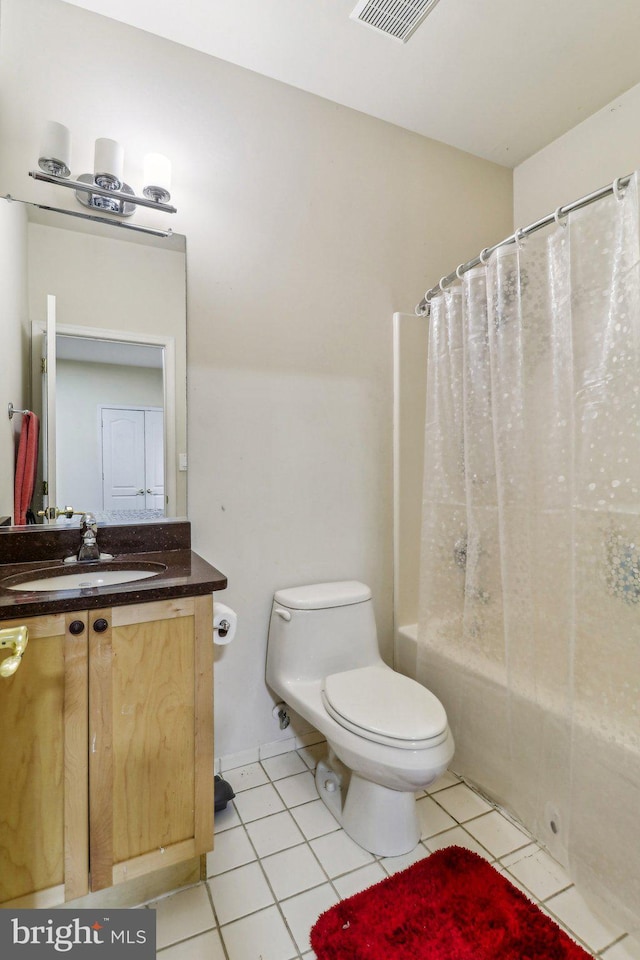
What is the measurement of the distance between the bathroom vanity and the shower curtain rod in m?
1.38

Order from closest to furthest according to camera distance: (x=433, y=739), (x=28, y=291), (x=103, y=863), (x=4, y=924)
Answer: (x=4, y=924) → (x=103, y=863) → (x=433, y=739) → (x=28, y=291)

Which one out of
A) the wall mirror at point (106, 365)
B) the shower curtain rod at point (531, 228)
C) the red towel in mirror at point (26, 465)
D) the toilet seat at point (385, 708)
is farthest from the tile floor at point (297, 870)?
the shower curtain rod at point (531, 228)

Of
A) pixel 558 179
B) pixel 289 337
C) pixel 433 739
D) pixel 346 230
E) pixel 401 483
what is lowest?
pixel 433 739

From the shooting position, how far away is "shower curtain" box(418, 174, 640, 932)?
48.4 inches

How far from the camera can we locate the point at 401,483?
81.2 inches

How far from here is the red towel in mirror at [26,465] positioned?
145 cm

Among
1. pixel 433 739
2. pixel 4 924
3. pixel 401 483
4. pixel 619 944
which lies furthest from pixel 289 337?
pixel 619 944

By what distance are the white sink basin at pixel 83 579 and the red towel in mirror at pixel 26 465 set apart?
9.4 inches

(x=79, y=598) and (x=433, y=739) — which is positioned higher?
(x=79, y=598)

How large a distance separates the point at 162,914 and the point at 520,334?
6.31 feet

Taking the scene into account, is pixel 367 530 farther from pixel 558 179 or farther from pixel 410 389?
pixel 558 179

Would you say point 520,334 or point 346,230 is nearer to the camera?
point 520,334

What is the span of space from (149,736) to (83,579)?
483mm

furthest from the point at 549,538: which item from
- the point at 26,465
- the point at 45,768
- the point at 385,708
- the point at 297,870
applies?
the point at 26,465
